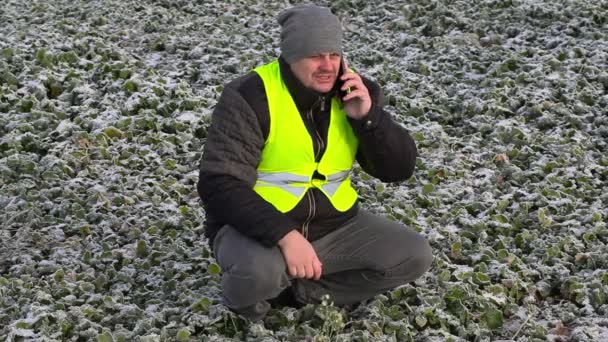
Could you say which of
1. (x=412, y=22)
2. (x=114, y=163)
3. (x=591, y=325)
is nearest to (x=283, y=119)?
(x=591, y=325)

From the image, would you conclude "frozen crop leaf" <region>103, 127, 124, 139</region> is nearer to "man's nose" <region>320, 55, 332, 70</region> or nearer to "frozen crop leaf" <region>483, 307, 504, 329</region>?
"man's nose" <region>320, 55, 332, 70</region>

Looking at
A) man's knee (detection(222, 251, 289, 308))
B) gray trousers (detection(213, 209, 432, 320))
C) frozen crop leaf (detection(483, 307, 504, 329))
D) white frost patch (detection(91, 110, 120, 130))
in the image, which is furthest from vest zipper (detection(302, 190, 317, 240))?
white frost patch (detection(91, 110, 120, 130))

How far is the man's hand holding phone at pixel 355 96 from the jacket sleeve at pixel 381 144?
3cm

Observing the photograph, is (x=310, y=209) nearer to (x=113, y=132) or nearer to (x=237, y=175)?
(x=237, y=175)

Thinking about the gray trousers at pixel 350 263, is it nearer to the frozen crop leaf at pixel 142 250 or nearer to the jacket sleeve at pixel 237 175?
the jacket sleeve at pixel 237 175

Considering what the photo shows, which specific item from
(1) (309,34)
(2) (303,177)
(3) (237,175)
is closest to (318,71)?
(1) (309,34)

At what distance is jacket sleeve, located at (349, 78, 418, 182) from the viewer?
A: 3.99m

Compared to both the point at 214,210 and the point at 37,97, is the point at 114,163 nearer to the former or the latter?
the point at 37,97

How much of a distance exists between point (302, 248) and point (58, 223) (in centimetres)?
223

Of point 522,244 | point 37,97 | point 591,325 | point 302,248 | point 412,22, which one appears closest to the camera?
point 302,248

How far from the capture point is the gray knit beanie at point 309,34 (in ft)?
12.5

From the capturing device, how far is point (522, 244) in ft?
16.8

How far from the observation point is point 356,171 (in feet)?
20.2

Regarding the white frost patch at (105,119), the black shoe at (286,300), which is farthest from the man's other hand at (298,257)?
the white frost patch at (105,119)
